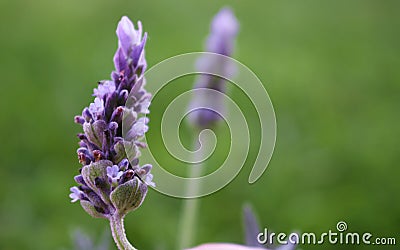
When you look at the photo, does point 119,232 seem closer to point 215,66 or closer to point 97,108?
point 97,108

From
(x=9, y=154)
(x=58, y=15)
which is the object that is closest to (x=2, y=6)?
(x=58, y=15)

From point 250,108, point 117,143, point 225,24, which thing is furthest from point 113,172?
point 250,108

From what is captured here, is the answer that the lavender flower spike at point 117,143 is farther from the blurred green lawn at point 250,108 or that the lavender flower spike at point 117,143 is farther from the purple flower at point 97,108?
the blurred green lawn at point 250,108

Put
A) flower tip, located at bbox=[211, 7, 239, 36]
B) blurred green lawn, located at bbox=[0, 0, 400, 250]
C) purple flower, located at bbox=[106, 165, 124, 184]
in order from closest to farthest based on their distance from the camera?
1. purple flower, located at bbox=[106, 165, 124, 184]
2. flower tip, located at bbox=[211, 7, 239, 36]
3. blurred green lawn, located at bbox=[0, 0, 400, 250]

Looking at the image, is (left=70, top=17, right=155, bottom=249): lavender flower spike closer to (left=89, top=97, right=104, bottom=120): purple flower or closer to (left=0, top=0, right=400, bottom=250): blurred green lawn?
(left=89, top=97, right=104, bottom=120): purple flower

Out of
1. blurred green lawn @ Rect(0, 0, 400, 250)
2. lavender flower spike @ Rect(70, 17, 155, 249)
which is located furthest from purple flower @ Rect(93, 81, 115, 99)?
blurred green lawn @ Rect(0, 0, 400, 250)
